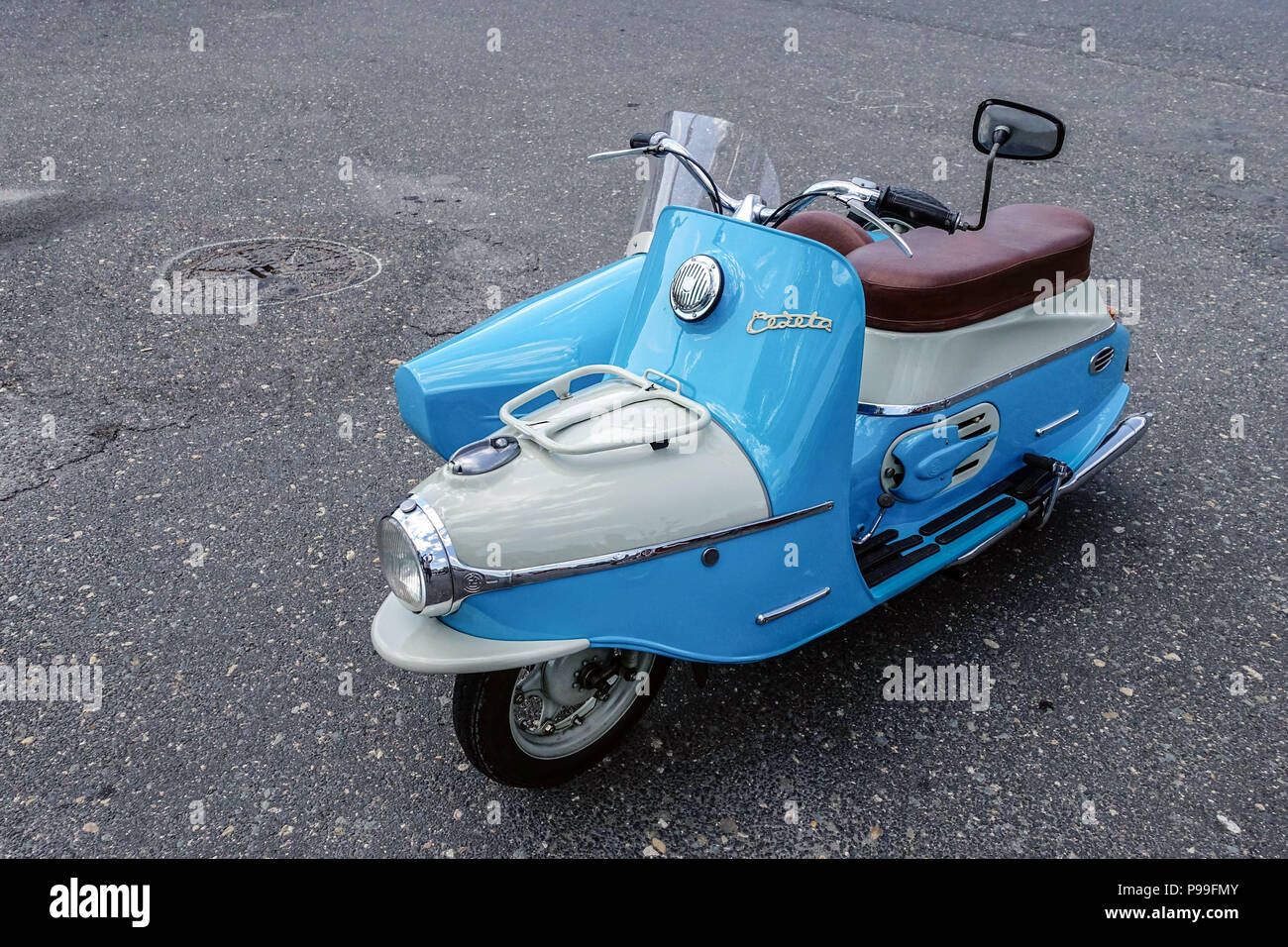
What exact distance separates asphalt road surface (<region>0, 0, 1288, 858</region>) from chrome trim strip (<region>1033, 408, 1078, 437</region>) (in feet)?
1.42

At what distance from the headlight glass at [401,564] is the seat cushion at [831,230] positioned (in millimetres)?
1536

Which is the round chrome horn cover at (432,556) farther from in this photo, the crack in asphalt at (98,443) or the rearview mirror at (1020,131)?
the crack in asphalt at (98,443)

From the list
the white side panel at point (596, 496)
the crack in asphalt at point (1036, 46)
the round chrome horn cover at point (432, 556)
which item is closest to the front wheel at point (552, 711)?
the round chrome horn cover at point (432, 556)

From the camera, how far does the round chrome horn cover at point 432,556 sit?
2.17 meters

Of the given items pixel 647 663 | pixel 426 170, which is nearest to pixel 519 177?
pixel 426 170

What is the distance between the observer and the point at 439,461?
4031 mm

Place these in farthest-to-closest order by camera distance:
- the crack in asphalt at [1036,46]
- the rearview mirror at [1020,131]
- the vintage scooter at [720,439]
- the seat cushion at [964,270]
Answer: the crack in asphalt at [1036,46] → the seat cushion at [964,270] → the rearview mirror at [1020,131] → the vintage scooter at [720,439]

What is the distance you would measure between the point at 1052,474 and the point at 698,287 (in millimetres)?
1448

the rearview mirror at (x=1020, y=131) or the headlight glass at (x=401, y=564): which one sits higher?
the rearview mirror at (x=1020, y=131)

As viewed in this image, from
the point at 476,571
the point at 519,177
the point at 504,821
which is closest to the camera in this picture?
the point at 476,571

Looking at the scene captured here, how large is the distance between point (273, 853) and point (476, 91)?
688 cm

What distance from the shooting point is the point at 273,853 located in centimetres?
251

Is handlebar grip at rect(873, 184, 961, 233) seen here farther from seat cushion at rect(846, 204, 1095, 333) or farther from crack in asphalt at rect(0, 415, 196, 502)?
crack in asphalt at rect(0, 415, 196, 502)
